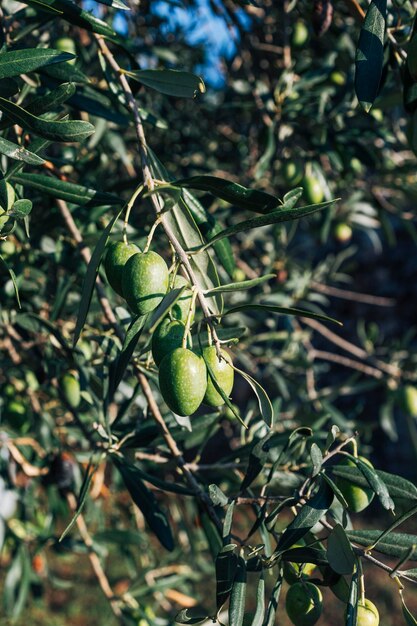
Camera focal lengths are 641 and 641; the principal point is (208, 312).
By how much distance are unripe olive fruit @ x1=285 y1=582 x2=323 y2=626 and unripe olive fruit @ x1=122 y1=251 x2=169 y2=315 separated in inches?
19.7

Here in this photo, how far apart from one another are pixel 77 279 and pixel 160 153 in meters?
0.89

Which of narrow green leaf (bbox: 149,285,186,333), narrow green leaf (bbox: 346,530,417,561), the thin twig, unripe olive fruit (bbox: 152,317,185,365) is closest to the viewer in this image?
narrow green leaf (bbox: 149,285,186,333)

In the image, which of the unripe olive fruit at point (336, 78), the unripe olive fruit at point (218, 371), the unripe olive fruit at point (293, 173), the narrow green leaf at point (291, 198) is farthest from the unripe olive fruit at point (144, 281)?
the unripe olive fruit at point (336, 78)

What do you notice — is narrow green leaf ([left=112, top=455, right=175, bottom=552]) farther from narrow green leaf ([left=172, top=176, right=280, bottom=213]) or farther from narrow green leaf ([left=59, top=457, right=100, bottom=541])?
narrow green leaf ([left=172, top=176, right=280, bottom=213])

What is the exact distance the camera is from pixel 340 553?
90cm

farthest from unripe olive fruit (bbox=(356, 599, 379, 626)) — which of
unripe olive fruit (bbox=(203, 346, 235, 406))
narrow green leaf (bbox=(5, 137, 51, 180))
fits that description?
narrow green leaf (bbox=(5, 137, 51, 180))

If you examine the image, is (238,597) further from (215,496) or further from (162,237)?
(162,237)

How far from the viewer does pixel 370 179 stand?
2402mm

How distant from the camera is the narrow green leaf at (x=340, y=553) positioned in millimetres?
885

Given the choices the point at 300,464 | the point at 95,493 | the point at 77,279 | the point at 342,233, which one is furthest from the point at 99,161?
the point at 342,233

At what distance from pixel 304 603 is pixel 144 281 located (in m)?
0.55

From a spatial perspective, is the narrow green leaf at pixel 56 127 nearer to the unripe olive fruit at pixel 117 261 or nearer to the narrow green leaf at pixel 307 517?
the unripe olive fruit at pixel 117 261

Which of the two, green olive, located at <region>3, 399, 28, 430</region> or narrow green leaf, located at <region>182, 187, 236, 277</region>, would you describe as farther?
green olive, located at <region>3, 399, 28, 430</region>

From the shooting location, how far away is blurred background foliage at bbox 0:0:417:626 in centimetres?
135
